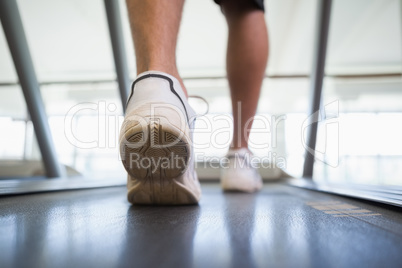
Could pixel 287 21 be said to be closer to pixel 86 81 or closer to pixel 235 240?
pixel 86 81

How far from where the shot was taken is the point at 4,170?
1554 mm

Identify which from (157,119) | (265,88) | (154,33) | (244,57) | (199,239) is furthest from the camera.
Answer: (265,88)

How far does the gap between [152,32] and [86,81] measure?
5.50ft

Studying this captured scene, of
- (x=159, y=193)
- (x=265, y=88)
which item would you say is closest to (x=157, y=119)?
(x=159, y=193)

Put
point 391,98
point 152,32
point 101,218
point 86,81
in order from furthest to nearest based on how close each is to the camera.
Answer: point 86,81 < point 391,98 < point 152,32 < point 101,218

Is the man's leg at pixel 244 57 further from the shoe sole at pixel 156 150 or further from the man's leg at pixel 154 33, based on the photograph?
the shoe sole at pixel 156 150

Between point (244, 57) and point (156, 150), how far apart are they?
0.56 metres

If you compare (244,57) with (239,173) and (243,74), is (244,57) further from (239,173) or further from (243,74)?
(239,173)

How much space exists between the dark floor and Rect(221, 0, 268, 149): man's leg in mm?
538

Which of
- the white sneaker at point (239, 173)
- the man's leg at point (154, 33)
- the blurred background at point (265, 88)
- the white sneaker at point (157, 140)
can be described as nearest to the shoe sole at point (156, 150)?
the white sneaker at point (157, 140)

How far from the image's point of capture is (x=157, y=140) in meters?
0.49

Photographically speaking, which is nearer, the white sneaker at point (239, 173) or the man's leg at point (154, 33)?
the man's leg at point (154, 33)

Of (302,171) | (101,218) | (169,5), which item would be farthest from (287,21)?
(101,218)

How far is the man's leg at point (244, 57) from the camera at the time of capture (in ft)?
2.97
